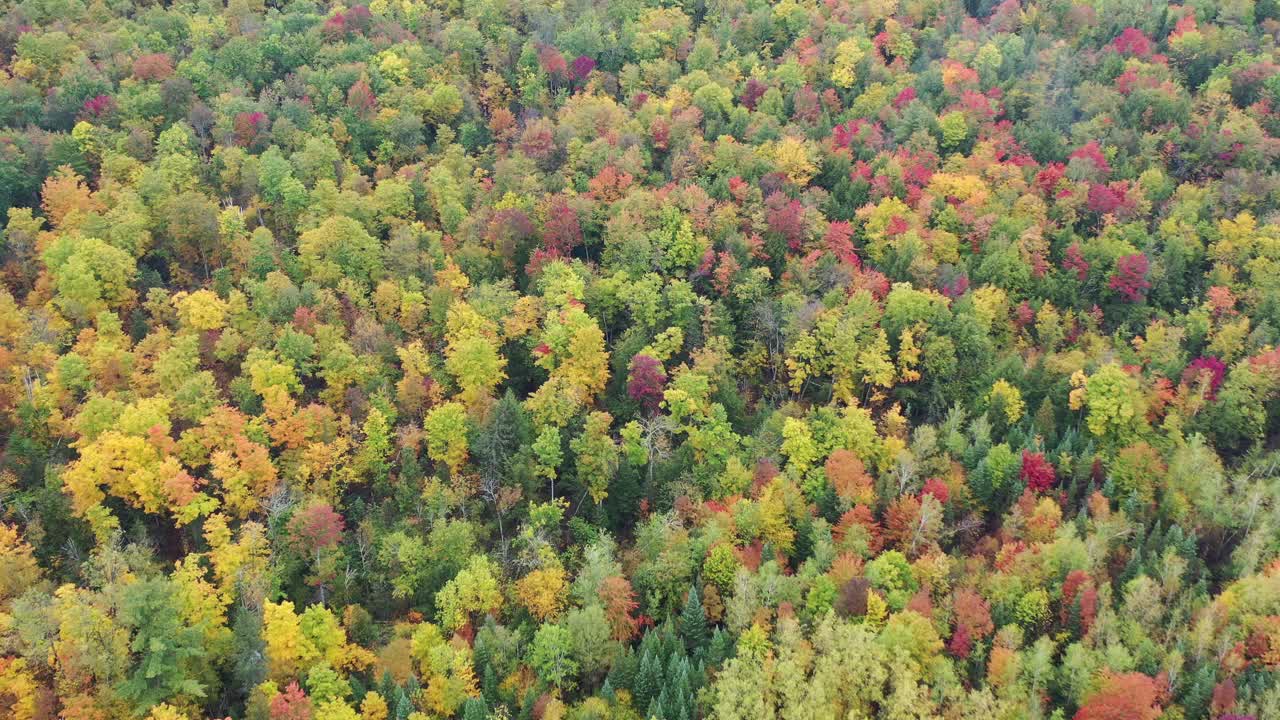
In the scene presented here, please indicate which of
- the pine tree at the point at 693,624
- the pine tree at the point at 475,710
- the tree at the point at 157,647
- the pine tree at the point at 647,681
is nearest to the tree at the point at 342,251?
the tree at the point at 157,647

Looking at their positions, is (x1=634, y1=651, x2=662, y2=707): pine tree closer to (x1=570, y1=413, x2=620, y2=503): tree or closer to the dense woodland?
the dense woodland

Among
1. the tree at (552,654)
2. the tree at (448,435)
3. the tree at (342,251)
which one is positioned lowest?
the tree at (552,654)


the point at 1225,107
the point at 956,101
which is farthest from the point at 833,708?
the point at 1225,107

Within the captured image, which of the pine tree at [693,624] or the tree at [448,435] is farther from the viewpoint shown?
the tree at [448,435]

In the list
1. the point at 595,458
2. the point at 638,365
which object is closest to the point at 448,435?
the point at 595,458

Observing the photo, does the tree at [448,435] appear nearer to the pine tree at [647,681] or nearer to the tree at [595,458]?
the tree at [595,458]

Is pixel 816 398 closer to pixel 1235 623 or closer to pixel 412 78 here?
pixel 1235 623

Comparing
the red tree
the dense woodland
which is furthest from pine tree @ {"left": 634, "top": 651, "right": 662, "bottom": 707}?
the red tree

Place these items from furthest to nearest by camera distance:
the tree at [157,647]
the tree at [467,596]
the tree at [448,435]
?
the tree at [448,435] → the tree at [467,596] → the tree at [157,647]

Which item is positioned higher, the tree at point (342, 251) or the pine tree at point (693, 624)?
the tree at point (342, 251)
